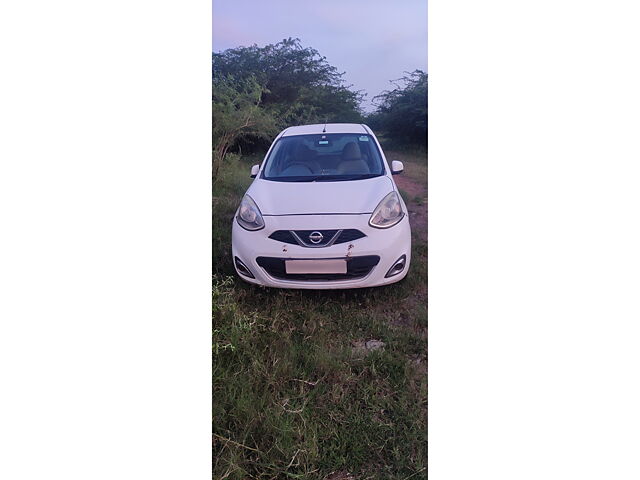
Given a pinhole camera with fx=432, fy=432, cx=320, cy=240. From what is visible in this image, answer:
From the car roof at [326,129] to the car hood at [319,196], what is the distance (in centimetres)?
25

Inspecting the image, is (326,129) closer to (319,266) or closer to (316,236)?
(316,236)

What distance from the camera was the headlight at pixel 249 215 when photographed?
2.04 m

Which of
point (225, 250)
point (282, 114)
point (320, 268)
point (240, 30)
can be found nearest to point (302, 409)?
point (320, 268)

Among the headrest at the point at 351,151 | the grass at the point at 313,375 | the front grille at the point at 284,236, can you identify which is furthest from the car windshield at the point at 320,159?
the front grille at the point at 284,236

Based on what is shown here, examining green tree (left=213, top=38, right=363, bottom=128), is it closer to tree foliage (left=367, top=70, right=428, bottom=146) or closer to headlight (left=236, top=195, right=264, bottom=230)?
tree foliage (left=367, top=70, right=428, bottom=146)

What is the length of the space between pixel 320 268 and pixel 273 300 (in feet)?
0.89

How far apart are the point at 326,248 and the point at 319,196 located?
0.82 feet

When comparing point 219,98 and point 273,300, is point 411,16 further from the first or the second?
point 273,300

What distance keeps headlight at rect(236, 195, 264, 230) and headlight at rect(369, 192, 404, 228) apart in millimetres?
531

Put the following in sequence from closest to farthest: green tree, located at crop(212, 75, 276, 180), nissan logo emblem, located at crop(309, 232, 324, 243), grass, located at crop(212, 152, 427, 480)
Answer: grass, located at crop(212, 152, 427, 480), nissan logo emblem, located at crop(309, 232, 324, 243), green tree, located at crop(212, 75, 276, 180)

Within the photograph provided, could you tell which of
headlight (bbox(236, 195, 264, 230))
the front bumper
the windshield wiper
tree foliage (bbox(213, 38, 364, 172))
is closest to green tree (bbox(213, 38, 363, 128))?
tree foliage (bbox(213, 38, 364, 172))

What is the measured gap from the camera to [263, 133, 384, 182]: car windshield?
2.11m
